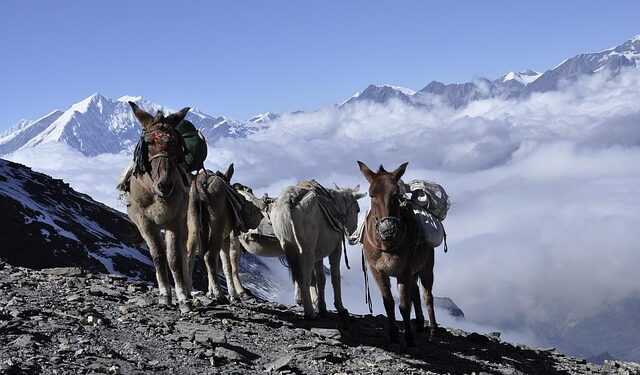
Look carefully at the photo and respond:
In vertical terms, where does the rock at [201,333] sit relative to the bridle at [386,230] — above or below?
below

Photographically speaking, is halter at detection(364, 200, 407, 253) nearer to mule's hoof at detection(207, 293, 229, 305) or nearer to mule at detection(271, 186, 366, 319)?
mule at detection(271, 186, 366, 319)

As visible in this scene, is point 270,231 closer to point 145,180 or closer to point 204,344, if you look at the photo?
point 145,180

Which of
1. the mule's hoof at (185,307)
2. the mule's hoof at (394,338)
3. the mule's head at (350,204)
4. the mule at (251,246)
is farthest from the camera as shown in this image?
the mule at (251,246)

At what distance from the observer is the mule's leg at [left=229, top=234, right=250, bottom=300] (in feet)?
65.1

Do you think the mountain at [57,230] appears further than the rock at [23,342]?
Yes

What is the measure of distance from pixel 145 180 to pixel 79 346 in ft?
13.5

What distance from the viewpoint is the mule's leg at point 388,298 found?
15.8 metres

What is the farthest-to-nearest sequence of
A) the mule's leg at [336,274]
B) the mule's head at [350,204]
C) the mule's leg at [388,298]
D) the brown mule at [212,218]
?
the mule's head at [350,204]
the mule's leg at [336,274]
the brown mule at [212,218]
the mule's leg at [388,298]

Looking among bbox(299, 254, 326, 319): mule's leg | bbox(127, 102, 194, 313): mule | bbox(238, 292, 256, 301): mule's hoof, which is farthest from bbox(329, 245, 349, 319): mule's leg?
bbox(127, 102, 194, 313): mule

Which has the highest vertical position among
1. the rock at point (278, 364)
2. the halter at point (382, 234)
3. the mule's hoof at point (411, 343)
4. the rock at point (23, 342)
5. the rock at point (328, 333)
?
the halter at point (382, 234)

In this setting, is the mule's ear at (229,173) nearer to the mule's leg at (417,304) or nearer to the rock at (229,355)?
the mule's leg at (417,304)

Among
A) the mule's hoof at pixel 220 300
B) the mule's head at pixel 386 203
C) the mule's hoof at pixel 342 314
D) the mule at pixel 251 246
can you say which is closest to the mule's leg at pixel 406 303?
the mule's head at pixel 386 203

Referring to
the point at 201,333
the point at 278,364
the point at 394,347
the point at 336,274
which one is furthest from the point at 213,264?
the point at 278,364

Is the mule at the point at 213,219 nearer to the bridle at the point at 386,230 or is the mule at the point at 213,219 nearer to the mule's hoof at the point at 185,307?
the mule's hoof at the point at 185,307
